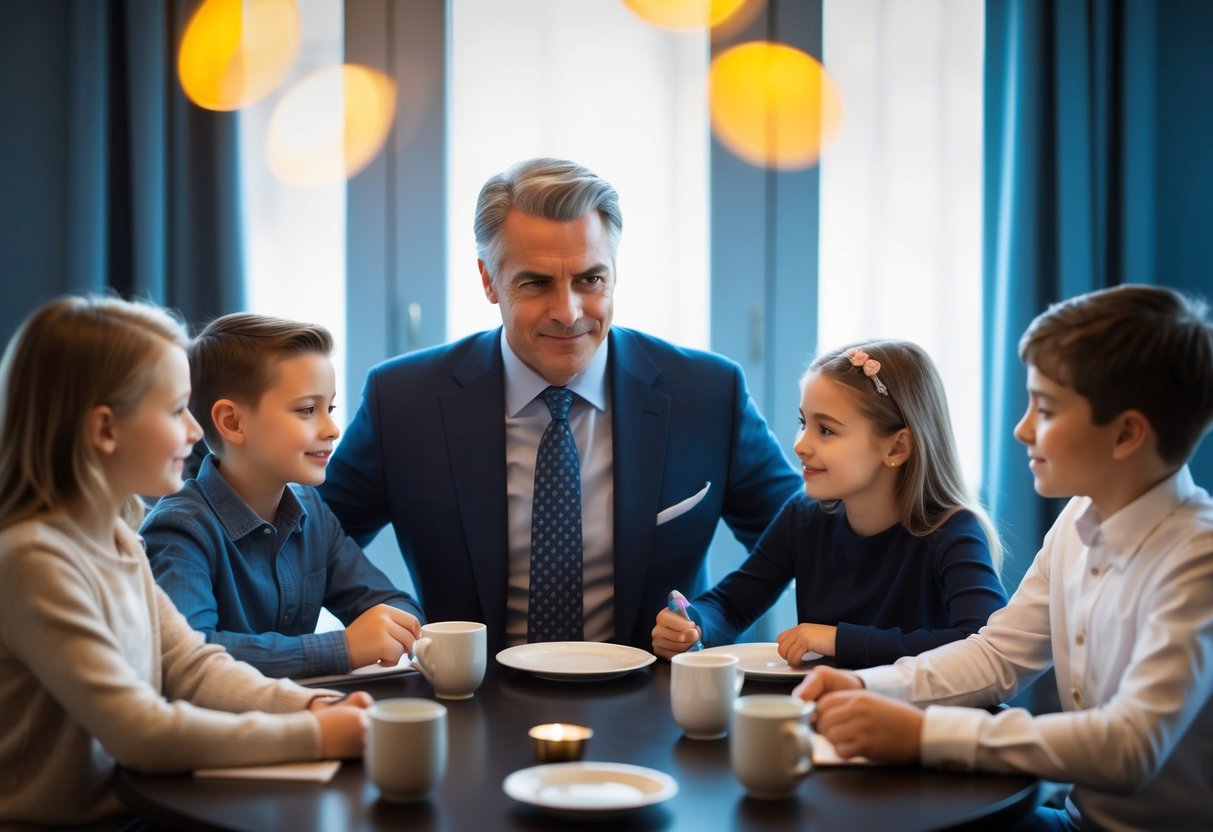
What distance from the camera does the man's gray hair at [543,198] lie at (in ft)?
7.41

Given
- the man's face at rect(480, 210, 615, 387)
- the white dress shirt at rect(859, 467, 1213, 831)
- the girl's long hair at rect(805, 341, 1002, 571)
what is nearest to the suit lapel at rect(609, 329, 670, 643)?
the man's face at rect(480, 210, 615, 387)

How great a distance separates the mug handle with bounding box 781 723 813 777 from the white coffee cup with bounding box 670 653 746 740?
0.21 m

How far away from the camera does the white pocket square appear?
2.32m

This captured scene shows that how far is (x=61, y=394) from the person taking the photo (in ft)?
4.70

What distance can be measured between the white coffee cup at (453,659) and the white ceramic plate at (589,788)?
1.09 ft

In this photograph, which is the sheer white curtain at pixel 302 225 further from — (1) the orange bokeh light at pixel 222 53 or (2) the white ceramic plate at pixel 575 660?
(2) the white ceramic plate at pixel 575 660

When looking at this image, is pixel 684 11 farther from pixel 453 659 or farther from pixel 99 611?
pixel 99 611

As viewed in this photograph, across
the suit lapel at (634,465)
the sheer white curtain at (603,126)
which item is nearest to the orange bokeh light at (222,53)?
the sheer white curtain at (603,126)

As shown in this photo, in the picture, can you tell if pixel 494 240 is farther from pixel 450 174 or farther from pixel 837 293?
pixel 837 293

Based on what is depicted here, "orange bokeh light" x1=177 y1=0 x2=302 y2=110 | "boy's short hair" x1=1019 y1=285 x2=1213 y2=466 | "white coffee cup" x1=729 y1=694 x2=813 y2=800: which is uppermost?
"orange bokeh light" x1=177 y1=0 x2=302 y2=110

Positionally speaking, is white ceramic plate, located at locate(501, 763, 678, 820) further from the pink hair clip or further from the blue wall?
the blue wall

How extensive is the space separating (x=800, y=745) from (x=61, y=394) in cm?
95

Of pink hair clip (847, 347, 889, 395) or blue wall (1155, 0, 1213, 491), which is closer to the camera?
pink hair clip (847, 347, 889, 395)

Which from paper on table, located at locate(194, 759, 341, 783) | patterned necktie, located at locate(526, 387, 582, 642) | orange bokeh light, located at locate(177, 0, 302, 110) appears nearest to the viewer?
paper on table, located at locate(194, 759, 341, 783)
